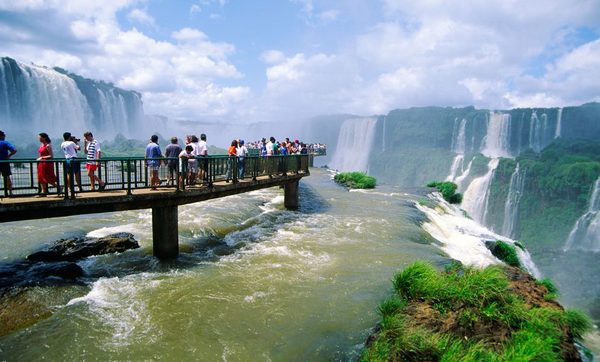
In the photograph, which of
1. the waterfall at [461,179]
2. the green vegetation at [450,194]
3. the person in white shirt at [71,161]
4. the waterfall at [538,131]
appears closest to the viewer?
the person in white shirt at [71,161]

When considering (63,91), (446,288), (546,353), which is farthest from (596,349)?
(63,91)

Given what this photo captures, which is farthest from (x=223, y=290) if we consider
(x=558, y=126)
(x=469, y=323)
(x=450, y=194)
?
(x=558, y=126)

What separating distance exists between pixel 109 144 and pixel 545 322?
254ft

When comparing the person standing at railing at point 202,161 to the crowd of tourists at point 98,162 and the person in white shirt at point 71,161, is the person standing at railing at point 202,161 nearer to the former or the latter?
the crowd of tourists at point 98,162

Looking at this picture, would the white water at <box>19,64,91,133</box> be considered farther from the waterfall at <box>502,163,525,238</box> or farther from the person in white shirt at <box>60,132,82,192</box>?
the waterfall at <box>502,163,525,238</box>

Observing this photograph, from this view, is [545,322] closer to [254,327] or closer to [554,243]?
[254,327]

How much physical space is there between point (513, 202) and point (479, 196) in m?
4.03

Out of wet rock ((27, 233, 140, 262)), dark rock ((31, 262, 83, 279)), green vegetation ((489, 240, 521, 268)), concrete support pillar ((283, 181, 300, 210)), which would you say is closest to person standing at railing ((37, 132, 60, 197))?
dark rock ((31, 262, 83, 279))

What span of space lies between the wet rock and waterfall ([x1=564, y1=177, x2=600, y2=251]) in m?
43.6

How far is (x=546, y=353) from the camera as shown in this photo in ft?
16.9

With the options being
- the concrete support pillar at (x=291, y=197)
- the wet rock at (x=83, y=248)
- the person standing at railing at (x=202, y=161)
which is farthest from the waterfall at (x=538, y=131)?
the wet rock at (x=83, y=248)

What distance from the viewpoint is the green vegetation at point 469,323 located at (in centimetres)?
548

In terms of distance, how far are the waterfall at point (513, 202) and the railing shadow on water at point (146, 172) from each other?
121 ft

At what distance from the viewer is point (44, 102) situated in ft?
184
